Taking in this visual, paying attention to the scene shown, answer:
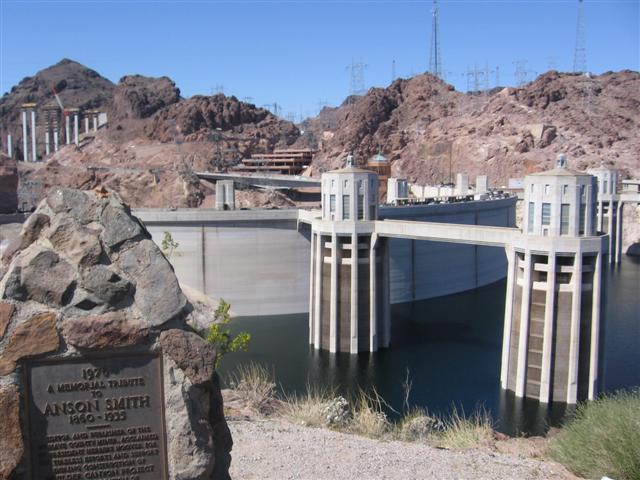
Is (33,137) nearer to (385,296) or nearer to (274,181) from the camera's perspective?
(274,181)

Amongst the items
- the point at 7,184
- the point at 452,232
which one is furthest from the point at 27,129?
the point at 452,232

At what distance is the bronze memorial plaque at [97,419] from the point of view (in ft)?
20.0

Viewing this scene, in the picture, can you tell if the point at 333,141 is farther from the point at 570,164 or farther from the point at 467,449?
the point at 467,449

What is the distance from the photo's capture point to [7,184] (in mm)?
33438

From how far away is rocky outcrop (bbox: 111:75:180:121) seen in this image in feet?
372

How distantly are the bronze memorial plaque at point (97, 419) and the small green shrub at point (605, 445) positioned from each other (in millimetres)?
5882

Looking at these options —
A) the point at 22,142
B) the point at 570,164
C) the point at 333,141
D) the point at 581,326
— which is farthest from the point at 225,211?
the point at 22,142

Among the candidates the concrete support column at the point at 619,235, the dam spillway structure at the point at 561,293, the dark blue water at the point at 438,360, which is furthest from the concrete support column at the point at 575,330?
the concrete support column at the point at 619,235

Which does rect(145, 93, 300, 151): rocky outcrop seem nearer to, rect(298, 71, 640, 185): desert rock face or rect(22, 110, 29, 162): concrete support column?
rect(298, 71, 640, 185): desert rock face

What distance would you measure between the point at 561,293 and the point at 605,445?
16.5 m

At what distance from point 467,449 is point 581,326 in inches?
606

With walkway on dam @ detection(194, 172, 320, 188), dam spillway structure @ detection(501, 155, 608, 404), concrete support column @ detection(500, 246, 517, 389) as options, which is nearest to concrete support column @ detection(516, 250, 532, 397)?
dam spillway structure @ detection(501, 155, 608, 404)

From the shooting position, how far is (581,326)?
81.3 feet

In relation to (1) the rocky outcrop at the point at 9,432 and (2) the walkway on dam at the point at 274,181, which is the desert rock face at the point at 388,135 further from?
(1) the rocky outcrop at the point at 9,432
